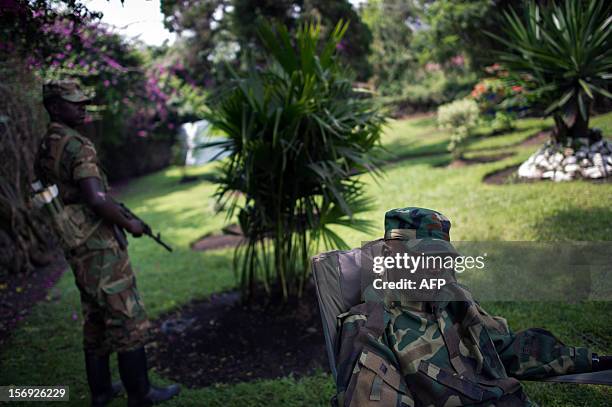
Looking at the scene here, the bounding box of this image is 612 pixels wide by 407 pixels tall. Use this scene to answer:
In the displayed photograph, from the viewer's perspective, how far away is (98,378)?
3.28m

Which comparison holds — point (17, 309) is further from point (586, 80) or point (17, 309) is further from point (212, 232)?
point (586, 80)

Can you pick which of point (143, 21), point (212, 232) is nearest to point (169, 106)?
point (212, 232)

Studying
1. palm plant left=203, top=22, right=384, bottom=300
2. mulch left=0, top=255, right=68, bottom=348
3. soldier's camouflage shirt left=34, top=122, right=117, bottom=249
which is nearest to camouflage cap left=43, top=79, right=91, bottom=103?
soldier's camouflage shirt left=34, top=122, right=117, bottom=249

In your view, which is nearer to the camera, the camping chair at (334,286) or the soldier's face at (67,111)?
the camping chair at (334,286)

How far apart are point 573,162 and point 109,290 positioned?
6.09m

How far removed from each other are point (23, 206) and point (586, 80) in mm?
7526

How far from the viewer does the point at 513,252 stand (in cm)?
488

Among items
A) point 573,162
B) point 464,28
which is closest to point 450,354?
point 573,162

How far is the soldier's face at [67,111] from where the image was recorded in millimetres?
3061

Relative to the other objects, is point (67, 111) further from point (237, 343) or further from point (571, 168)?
point (571, 168)

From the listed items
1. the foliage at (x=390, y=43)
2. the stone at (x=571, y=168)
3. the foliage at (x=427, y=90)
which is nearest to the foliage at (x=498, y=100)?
the stone at (x=571, y=168)

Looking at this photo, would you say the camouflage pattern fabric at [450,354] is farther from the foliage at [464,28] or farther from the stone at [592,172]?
the foliage at [464,28]

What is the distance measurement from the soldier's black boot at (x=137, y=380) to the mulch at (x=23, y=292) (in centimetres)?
206

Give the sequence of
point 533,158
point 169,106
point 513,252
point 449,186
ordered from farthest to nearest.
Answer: point 169,106, point 449,186, point 533,158, point 513,252
